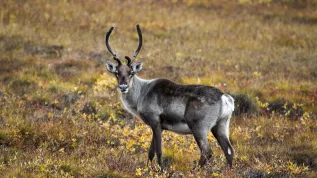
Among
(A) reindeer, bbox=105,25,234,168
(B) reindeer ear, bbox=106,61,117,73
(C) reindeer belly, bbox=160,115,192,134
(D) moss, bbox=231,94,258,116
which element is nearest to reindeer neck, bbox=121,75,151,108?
(A) reindeer, bbox=105,25,234,168

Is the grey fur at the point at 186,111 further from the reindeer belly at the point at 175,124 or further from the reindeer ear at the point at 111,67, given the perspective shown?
the reindeer ear at the point at 111,67

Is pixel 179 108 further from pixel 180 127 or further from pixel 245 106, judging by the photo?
pixel 245 106

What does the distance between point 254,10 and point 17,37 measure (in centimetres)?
1256

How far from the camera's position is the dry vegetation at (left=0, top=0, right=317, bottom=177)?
845cm

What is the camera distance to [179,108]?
8.01 metres

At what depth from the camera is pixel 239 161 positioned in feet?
28.6

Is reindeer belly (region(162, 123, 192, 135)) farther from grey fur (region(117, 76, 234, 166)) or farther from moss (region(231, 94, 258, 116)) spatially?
moss (region(231, 94, 258, 116))

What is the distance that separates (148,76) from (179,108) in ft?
21.7

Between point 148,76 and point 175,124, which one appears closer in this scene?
point 175,124

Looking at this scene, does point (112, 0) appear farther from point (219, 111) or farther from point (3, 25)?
point (219, 111)

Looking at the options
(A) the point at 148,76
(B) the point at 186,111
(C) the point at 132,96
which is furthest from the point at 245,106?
(B) the point at 186,111

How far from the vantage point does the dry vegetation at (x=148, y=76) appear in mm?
8445

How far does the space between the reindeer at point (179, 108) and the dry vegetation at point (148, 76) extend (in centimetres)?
43

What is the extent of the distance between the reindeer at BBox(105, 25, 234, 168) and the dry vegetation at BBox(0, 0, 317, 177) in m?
0.43
